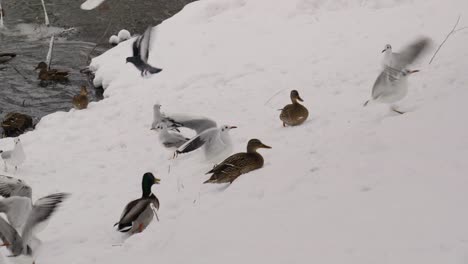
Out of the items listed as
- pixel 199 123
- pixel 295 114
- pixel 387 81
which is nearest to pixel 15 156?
pixel 199 123

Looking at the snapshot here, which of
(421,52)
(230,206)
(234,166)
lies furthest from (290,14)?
(230,206)

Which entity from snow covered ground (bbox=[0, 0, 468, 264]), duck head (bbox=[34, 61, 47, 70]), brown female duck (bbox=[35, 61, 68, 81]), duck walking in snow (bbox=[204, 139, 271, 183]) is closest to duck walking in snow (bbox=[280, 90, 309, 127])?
snow covered ground (bbox=[0, 0, 468, 264])

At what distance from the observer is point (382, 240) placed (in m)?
3.87

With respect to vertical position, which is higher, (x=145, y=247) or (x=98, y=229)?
(x=145, y=247)

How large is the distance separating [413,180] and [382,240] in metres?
0.99

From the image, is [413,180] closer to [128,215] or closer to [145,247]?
[145,247]

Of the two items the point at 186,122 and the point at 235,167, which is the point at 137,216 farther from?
the point at 186,122

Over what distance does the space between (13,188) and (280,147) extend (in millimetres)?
3668

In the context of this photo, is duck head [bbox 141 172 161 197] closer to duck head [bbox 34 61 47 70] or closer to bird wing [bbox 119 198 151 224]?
bird wing [bbox 119 198 151 224]

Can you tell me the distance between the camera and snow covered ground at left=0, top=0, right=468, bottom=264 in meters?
4.22

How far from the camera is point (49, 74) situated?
48.4ft

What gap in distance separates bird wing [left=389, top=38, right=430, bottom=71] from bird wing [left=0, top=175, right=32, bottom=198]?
5159mm

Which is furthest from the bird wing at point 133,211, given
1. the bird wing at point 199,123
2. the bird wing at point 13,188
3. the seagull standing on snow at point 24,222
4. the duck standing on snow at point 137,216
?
the bird wing at point 199,123

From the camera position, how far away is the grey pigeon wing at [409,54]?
277 inches
